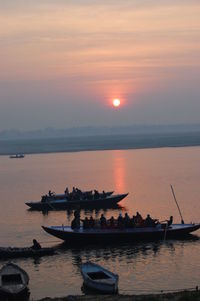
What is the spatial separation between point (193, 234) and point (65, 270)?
11.8 meters

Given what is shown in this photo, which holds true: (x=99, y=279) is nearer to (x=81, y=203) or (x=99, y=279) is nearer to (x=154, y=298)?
(x=154, y=298)

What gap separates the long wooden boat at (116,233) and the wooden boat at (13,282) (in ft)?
30.6

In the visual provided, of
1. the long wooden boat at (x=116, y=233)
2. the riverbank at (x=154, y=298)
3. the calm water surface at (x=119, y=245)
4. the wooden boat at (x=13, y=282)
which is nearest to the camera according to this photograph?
the riverbank at (x=154, y=298)

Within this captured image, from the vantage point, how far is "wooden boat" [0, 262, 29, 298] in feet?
92.4

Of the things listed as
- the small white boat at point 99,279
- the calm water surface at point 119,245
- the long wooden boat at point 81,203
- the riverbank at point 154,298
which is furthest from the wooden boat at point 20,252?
the long wooden boat at point 81,203

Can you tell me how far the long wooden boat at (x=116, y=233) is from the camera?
40094mm

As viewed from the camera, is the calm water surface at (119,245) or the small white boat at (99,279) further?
the calm water surface at (119,245)

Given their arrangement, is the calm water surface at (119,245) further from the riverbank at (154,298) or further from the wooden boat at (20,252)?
the riverbank at (154,298)

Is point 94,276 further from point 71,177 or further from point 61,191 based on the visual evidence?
point 71,177

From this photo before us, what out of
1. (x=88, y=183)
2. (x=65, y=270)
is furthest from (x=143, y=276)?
(x=88, y=183)

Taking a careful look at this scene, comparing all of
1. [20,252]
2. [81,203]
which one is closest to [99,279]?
[20,252]

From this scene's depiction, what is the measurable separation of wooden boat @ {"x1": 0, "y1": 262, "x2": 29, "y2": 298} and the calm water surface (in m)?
0.82

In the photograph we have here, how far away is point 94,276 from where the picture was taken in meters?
30.0

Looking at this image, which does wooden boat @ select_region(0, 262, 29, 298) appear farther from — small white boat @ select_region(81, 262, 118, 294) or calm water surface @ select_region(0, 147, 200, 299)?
small white boat @ select_region(81, 262, 118, 294)
